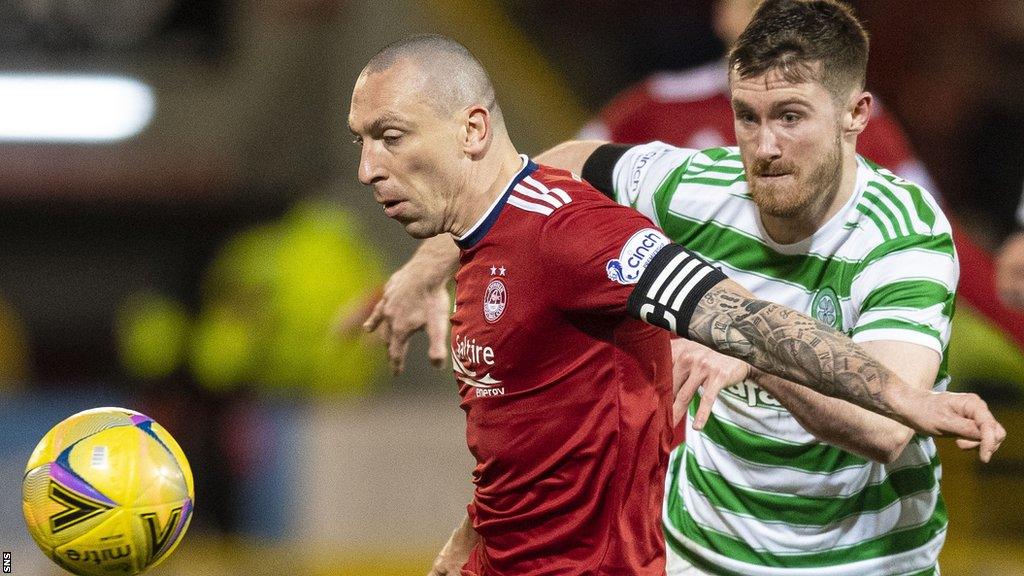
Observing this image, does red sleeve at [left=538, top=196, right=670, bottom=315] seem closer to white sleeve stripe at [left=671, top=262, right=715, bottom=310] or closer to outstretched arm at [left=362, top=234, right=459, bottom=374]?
white sleeve stripe at [left=671, top=262, right=715, bottom=310]

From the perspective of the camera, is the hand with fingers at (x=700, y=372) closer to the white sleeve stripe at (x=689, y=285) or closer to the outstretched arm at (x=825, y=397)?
the outstretched arm at (x=825, y=397)

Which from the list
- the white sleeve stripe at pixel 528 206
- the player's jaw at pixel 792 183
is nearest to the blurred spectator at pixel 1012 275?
the player's jaw at pixel 792 183

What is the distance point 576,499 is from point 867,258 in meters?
0.89

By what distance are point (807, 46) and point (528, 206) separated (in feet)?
2.57

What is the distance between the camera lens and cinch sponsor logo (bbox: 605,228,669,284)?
264cm

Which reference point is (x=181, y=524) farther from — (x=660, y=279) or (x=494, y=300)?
(x=660, y=279)

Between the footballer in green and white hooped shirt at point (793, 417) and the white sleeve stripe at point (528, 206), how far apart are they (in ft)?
2.35

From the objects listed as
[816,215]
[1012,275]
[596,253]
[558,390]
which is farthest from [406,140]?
[1012,275]

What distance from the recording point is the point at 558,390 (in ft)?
9.31

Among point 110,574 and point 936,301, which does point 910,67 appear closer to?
point 936,301

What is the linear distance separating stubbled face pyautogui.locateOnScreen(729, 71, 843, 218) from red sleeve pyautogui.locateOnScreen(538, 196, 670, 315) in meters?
0.51

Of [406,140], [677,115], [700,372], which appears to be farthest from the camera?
[677,115]

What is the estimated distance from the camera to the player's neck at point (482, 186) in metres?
2.92

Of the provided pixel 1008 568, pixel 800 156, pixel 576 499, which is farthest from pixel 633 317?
pixel 1008 568
